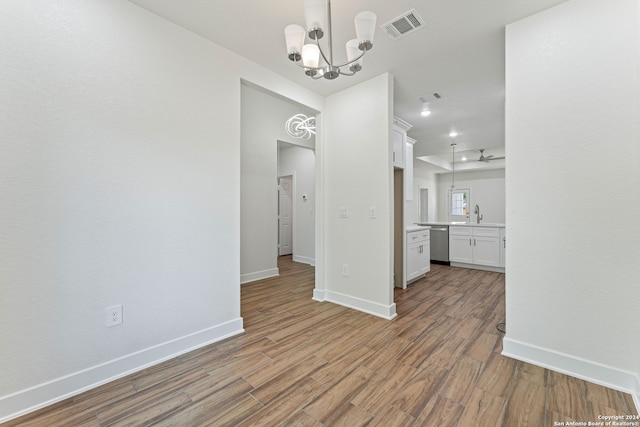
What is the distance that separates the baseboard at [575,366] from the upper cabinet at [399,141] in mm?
2545

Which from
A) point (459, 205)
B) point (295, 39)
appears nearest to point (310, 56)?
point (295, 39)

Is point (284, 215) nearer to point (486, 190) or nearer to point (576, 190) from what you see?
point (576, 190)

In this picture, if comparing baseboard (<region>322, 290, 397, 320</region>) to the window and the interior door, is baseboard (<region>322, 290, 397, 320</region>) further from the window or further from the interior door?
the window

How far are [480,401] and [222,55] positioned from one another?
11.0 feet

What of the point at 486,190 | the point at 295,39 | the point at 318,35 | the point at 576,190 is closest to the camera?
the point at 318,35

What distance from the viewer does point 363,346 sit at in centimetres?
229

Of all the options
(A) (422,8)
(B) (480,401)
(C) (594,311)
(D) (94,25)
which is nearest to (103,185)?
(D) (94,25)

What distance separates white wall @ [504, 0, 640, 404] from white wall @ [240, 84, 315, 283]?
332 centimetres

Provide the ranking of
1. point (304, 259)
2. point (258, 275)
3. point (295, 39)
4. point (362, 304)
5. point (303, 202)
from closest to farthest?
point (295, 39) < point (362, 304) < point (258, 275) < point (304, 259) < point (303, 202)

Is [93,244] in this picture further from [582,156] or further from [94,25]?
[582,156]

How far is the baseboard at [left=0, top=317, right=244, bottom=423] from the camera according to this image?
1.50m

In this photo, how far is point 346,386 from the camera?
1761 millimetres

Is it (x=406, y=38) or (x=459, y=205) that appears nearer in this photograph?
(x=406, y=38)

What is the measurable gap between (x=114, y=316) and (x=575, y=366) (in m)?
3.27
